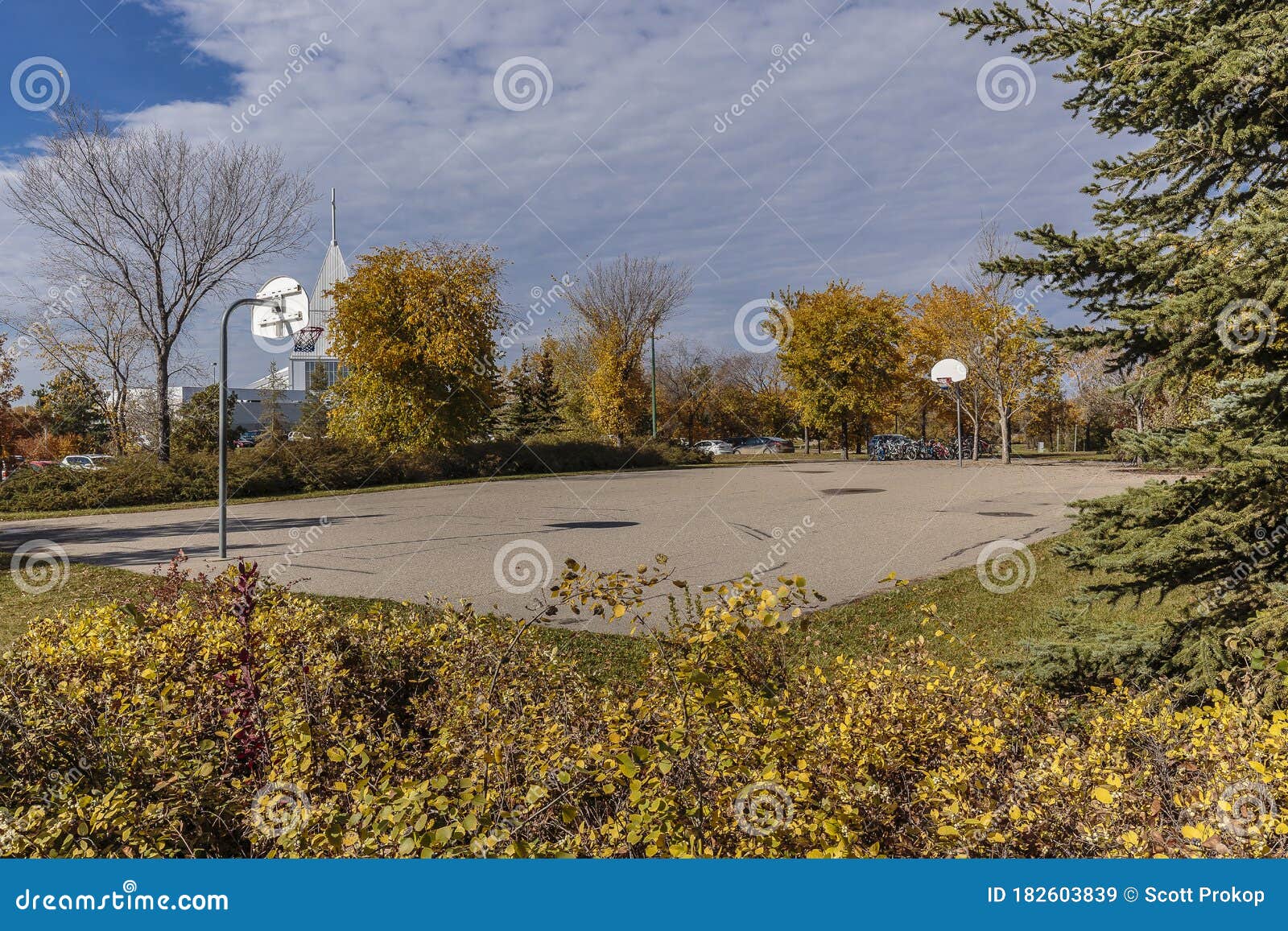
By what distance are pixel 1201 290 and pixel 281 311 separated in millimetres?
11037

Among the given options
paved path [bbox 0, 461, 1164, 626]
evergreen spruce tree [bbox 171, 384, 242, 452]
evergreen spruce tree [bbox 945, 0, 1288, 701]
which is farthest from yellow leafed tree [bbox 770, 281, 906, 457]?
evergreen spruce tree [bbox 945, 0, 1288, 701]

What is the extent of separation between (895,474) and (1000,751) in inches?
988

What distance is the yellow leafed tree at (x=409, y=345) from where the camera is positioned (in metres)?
25.8

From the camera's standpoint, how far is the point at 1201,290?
11.5ft

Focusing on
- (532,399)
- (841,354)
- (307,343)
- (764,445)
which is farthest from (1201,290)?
(307,343)

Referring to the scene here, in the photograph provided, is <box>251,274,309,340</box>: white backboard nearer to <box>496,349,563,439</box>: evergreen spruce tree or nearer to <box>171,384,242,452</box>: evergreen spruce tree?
<box>171,384,242,452</box>: evergreen spruce tree

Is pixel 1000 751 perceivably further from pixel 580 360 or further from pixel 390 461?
pixel 580 360

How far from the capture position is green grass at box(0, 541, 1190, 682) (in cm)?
598

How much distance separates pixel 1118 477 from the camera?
78.7 ft

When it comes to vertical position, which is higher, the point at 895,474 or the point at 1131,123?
the point at 1131,123

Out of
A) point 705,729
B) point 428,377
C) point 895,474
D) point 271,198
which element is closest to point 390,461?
point 428,377

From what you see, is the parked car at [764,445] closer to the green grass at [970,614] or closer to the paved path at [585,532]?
the paved path at [585,532]

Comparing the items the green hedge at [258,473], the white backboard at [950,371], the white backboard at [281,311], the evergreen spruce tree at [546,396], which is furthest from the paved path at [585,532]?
the evergreen spruce tree at [546,396]

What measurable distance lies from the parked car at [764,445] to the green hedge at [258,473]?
25.2 meters
